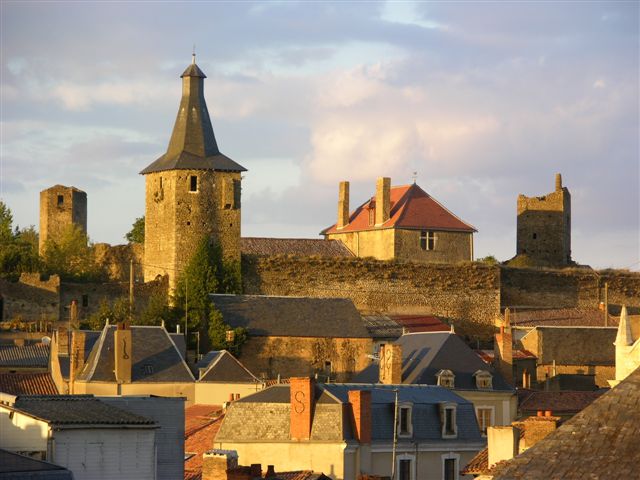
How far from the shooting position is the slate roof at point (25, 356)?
52125mm

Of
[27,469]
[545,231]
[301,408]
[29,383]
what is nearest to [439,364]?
[29,383]

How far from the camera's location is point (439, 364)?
44.8 m

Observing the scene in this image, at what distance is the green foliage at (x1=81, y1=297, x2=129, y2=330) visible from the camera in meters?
55.1

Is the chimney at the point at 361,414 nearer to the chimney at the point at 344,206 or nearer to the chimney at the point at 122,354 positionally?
the chimney at the point at 122,354

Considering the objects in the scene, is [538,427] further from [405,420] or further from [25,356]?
[25,356]

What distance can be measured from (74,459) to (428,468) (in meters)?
11.9

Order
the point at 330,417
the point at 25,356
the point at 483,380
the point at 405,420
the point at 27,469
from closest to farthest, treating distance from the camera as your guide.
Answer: the point at 27,469 → the point at 330,417 → the point at 405,420 → the point at 483,380 → the point at 25,356

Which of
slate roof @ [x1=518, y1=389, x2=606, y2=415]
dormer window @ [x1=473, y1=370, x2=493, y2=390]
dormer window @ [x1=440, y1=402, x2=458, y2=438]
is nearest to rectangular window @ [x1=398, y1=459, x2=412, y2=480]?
dormer window @ [x1=440, y1=402, x2=458, y2=438]

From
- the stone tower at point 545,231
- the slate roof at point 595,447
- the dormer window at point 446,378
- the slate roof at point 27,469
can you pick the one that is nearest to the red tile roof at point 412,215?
the stone tower at point 545,231

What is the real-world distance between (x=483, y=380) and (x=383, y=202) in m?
23.4

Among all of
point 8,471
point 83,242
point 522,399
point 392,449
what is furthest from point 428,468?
point 83,242

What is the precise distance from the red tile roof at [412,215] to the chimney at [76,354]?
2094 cm

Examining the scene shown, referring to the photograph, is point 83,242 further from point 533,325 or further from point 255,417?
point 255,417

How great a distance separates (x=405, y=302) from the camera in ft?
208
